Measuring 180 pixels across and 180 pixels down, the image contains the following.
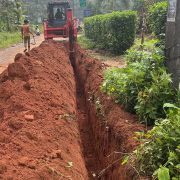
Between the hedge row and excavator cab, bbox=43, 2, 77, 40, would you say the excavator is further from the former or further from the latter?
the hedge row

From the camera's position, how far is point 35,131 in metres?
3.32

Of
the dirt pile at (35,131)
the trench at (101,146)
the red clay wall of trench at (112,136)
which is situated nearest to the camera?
the dirt pile at (35,131)

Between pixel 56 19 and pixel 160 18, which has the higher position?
pixel 56 19

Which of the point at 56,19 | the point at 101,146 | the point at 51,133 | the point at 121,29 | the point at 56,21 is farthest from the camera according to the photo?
the point at 56,19

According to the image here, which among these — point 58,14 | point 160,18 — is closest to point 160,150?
point 160,18

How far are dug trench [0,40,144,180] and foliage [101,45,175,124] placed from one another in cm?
26

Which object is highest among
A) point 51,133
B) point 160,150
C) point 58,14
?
point 58,14

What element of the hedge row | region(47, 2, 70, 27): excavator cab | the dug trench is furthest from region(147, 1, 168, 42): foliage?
region(47, 2, 70, 27): excavator cab

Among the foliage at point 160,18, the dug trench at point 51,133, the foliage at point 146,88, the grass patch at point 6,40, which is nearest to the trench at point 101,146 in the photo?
the dug trench at point 51,133

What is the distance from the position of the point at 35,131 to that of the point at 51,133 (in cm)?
30

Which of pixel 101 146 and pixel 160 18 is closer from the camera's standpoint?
pixel 101 146

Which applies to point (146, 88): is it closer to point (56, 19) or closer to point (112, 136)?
point (112, 136)

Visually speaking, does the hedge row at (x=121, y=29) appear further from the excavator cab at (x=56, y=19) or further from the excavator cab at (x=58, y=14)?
the excavator cab at (x=58, y=14)

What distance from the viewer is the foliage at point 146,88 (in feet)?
11.1
